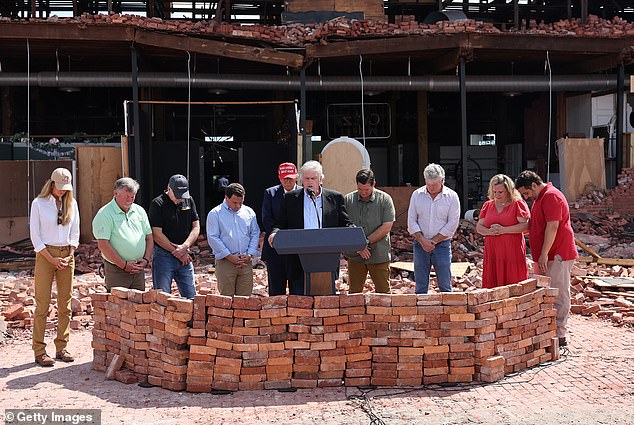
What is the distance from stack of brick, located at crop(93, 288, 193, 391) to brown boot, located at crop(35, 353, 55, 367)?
45 cm

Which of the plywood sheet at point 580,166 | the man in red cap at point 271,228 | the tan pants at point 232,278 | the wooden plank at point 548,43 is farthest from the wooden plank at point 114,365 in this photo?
the plywood sheet at point 580,166

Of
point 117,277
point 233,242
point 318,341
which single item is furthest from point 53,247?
point 318,341

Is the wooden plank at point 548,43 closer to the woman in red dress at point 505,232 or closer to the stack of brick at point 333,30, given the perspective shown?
the stack of brick at point 333,30

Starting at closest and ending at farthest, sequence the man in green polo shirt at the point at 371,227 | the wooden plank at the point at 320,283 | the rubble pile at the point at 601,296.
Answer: the wooden plank at the point at 320,283 → the man in green polo shirt at the point at 371,227 → the rubble pile at the point at 601,296

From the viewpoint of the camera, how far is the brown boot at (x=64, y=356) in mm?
6727

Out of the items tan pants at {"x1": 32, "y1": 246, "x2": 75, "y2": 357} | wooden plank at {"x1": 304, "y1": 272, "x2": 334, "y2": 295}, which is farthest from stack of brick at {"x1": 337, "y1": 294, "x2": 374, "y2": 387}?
tan pants at {"x1": 32, "y1": 246, "x2": 75, "y2": 357}

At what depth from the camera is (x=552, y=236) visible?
673 cm

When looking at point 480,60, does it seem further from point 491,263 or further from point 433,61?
point 491,263

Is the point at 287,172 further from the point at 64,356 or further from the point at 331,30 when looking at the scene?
the point at 331,30

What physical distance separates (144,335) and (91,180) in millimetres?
8766

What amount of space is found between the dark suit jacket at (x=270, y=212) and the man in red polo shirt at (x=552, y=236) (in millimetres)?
2324

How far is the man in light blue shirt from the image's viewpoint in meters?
6.87

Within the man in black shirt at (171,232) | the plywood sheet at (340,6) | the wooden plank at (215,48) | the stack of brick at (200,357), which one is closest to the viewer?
the stack of brick at (200,357)

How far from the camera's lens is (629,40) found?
15469mm
